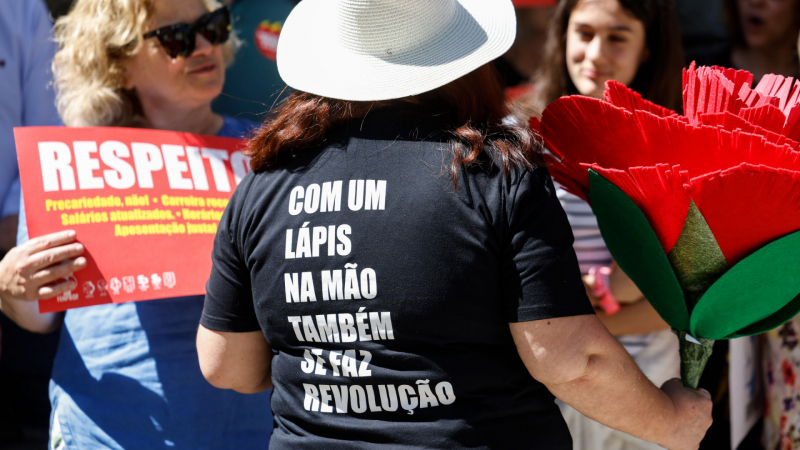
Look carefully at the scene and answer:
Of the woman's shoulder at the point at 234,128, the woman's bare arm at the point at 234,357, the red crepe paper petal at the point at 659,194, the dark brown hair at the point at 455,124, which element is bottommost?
the woman's bare arm at the point at 234,357

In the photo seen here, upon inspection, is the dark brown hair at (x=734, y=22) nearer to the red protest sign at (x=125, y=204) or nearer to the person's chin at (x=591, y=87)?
the person's chin at (x=591, y=87)

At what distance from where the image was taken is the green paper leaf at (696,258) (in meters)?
1.05

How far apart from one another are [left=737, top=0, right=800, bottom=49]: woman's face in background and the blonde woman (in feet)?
8.01

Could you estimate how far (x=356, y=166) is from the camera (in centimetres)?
106

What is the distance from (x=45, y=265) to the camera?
1479 mm

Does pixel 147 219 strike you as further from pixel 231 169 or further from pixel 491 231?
pixel 491 231

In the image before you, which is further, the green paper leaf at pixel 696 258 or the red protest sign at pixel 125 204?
the red protest sign at pixel 125 204

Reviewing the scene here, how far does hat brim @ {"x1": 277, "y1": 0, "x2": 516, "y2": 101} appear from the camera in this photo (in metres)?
1.08

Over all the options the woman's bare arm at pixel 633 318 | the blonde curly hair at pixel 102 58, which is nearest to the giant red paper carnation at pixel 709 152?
the woman's bare arm at pixel 633 318

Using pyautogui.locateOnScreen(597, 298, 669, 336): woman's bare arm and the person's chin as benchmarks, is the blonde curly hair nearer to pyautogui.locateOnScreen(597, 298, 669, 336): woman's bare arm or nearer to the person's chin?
the person's chin

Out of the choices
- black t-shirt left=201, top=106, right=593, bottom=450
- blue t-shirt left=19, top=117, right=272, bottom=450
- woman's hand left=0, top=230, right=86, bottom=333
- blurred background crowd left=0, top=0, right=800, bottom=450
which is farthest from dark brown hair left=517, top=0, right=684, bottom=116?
woman's hand left=0, top=230, right=86, bottom=333

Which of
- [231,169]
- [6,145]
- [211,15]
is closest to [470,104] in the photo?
[231,169]

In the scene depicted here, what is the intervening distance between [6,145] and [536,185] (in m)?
2.09

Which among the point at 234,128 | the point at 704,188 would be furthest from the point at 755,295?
the point at 234,128
